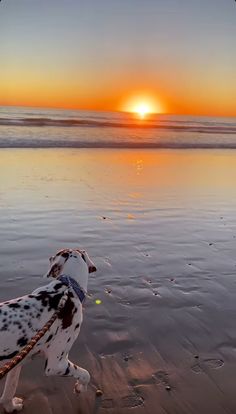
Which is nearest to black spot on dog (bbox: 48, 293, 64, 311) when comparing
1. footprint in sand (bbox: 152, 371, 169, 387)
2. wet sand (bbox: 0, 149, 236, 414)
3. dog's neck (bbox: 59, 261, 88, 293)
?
dog's neck (bbox: 59, 261, 88, 293)

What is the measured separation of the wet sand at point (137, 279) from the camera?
4.42 m

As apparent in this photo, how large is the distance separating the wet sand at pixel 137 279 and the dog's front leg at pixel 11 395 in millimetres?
122

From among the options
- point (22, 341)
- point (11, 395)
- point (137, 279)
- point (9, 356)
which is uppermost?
point (137, 279)

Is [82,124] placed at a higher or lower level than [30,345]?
higher

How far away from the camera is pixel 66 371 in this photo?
4.05 metres

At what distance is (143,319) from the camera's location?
5.78 metres

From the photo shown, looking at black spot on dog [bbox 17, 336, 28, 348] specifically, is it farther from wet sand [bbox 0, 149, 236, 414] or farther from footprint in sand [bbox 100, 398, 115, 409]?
footprint in sand [bbox 100, 398, 115, 409]

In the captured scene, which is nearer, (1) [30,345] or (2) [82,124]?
(1) [30,345]

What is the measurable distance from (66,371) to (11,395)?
580 mm

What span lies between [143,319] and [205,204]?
22.6 ft

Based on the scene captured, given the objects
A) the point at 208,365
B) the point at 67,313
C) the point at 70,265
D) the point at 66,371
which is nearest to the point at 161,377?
the point at 208,365

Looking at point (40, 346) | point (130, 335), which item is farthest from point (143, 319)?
point (40, 346)

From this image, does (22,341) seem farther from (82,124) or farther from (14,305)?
(82,124)

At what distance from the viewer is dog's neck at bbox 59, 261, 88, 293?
4402 millimetres
